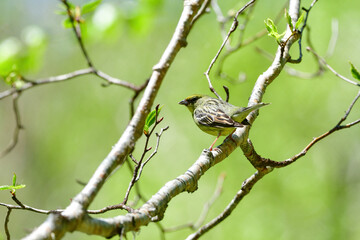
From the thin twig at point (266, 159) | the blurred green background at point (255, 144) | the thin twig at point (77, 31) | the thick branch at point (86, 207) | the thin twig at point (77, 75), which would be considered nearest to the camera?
the thick branch at point (86, 207)

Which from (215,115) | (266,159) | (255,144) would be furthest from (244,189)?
(255,144)

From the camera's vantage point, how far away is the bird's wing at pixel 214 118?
14.4ft

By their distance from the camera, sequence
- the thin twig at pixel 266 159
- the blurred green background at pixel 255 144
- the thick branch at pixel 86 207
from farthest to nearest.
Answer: the blurred green background at pixel 255 144, the thin twig at pixel 266 159, the thick branch at pixel 86 207

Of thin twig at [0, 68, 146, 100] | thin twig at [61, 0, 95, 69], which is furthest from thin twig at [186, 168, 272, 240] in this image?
thin twig at [61, 0, 95, 69]

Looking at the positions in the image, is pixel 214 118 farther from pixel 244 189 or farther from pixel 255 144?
pixel 255 144

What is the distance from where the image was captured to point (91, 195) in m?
1.85

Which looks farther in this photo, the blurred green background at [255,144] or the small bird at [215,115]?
the blurred green background at [255,144]

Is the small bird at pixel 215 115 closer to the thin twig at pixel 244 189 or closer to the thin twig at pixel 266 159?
the thin twig at pixel 244 189

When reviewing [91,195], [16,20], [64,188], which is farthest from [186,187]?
[64,188]

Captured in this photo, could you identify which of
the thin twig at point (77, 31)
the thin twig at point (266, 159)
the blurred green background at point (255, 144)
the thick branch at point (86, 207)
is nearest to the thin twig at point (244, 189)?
the thin twig at point (266, 159)

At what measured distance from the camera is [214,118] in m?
4.91

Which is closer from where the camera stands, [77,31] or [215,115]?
[77,31]

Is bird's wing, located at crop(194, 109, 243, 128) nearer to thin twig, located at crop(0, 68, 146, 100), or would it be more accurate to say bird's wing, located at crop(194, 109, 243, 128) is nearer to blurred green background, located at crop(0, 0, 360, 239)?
thin twig, located at crop(0, 68, 146, 100)

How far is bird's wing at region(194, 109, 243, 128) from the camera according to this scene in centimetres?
438
